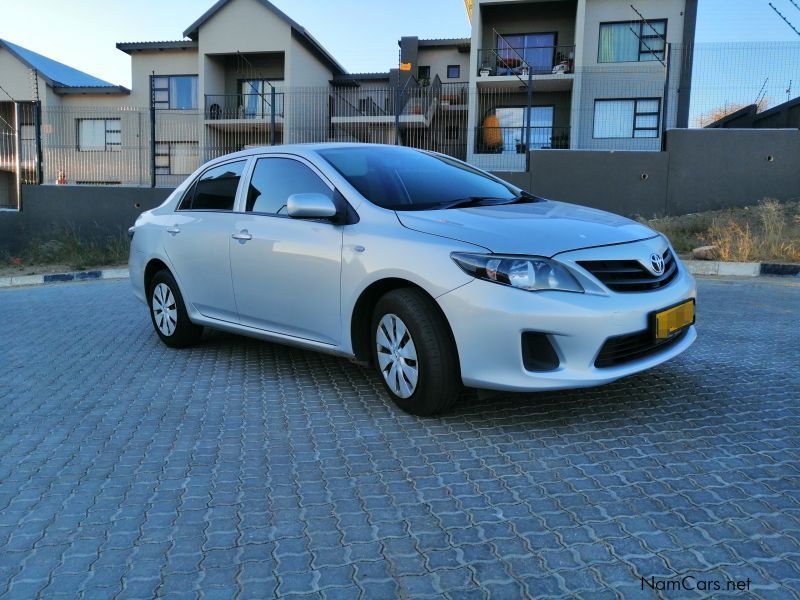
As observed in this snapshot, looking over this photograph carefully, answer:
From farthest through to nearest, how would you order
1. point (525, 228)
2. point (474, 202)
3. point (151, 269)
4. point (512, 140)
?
point (512, 140), point (151, 269), point (474, 202), point (525, 228)

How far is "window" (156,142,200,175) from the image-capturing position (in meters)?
16.6

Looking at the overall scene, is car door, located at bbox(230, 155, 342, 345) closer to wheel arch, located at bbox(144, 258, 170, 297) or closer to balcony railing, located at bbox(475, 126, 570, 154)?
wheel arch, located at bbox(144, 258, 170, 297)

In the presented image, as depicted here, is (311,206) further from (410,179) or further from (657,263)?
(657,263)

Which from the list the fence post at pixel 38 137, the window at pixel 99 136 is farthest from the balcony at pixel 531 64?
the fence post at pixel 38 137

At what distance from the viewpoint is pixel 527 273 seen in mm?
3422

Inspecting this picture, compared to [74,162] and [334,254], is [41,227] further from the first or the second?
[334,254]

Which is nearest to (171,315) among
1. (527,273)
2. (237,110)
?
(527,273)

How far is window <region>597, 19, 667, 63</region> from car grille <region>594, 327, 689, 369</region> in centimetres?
2237

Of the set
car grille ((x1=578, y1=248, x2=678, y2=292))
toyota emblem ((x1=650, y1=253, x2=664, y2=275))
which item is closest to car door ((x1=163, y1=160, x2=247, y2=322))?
car grille ((x1=578, y1=248, x2=678, y2=292))

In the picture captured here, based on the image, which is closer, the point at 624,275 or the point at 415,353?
the point at 624,275

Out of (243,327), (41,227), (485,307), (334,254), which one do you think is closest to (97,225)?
(41,227)

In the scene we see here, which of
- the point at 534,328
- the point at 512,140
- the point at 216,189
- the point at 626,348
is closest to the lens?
the point at 534,328

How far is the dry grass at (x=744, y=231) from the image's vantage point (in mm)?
11270
